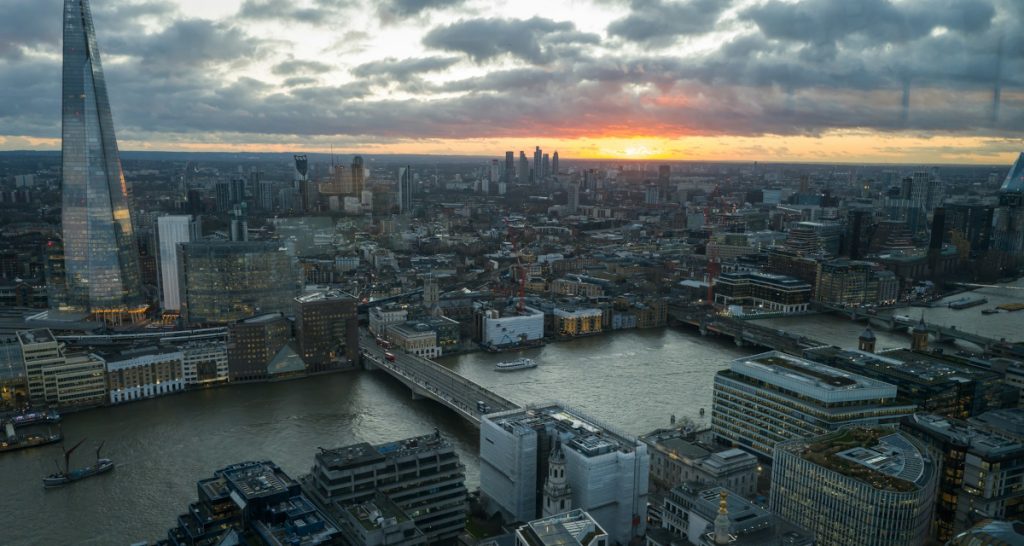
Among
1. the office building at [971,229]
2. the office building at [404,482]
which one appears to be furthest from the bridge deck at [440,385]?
the office building at [971,229]

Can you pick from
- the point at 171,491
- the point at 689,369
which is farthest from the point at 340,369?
the point at 689,369

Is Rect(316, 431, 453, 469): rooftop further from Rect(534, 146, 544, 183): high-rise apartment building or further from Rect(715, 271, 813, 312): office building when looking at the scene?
Rect(534, 146, 544, 183): high-rise apartment building

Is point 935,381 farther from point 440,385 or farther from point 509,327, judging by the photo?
point 509,327

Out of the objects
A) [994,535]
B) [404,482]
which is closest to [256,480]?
[404,482]

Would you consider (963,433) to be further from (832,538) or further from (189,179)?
(189,179)

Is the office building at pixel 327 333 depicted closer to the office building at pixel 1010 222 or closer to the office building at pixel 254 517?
the office building at pixel 254 517

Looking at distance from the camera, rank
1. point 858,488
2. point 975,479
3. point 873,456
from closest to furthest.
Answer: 1. point 858,488
2. point 873,456
3. point 975,479

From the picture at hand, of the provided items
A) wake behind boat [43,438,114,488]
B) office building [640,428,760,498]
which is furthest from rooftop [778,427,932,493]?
wake behind boat [43,438,114,488]
